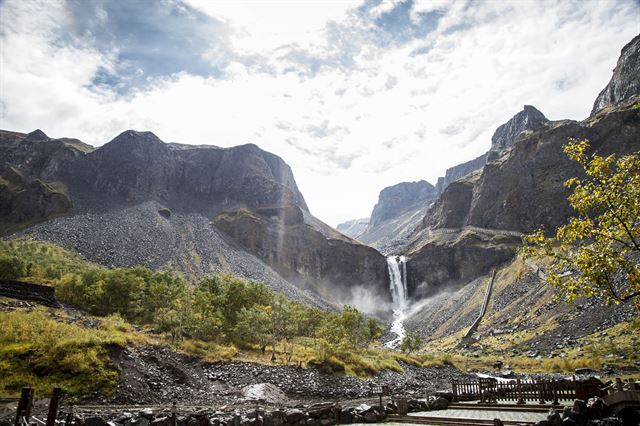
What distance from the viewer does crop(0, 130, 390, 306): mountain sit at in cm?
12414

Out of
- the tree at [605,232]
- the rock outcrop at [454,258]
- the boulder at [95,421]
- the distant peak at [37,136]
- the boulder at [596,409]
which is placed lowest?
the boulder at [95,421]

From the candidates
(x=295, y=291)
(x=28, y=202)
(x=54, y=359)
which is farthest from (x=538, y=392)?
(x=28, y=202)

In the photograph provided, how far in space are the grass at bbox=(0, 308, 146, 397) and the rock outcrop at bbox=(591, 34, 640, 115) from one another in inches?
7853

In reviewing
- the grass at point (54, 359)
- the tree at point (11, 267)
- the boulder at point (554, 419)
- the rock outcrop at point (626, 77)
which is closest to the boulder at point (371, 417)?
the boulder at point (554, 419)

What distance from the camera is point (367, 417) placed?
73.4 feet

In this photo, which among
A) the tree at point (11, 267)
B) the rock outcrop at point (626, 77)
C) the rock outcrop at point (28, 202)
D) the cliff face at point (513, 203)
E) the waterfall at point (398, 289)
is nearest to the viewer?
the tree at point (11, 267)

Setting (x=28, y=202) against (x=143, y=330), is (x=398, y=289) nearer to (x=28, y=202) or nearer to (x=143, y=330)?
(x=143, y=330)

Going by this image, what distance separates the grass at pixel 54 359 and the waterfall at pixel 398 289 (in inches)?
4171

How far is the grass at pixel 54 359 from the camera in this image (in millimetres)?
24281

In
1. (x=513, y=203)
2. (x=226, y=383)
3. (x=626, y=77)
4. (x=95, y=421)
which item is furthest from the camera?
(x=626, y=77)

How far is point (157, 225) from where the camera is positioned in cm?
14375

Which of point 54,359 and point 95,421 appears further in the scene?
A: point 54,359

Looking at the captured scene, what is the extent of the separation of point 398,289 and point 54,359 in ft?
483

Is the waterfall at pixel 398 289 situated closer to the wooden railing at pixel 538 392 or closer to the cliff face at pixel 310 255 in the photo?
the cliff face at pixel 310 255
